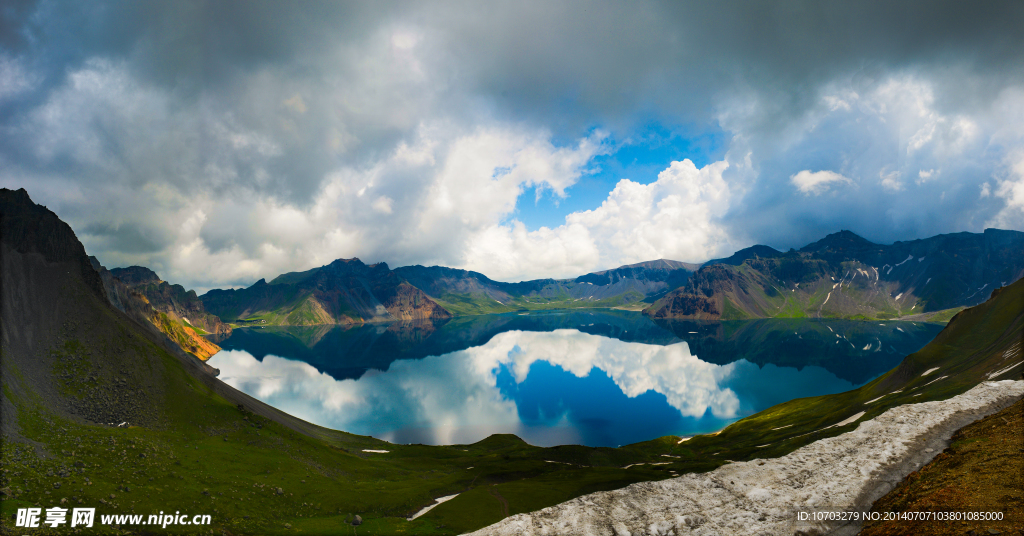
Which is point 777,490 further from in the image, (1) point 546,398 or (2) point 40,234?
(2) point 40,234

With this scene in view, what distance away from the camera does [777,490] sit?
114 feet

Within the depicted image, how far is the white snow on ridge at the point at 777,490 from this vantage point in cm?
3028

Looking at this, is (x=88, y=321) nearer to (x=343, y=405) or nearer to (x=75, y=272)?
(x=75, y=272)

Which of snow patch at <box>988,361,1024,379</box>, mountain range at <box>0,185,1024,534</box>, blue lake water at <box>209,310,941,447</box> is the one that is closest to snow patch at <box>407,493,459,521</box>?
mountain range at <box>0,185,1024,534</box>

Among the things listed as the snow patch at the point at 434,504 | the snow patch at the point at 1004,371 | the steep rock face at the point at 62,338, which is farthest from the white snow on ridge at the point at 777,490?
the steep rock face at the point at 62,338

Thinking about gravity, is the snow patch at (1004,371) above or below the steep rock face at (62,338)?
below

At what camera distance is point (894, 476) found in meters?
31.9

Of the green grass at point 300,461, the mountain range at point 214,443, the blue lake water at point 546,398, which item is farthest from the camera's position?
the blue lake water at point 546,398

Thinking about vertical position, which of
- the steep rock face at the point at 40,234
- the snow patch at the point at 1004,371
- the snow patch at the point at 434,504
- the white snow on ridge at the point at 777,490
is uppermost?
the steep rock face at the point at 40,234

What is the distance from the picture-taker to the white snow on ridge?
30.3 metres

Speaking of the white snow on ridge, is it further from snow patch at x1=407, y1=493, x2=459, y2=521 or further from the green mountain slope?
snow patch at x1=407, y1=493, x2=459, y2=521

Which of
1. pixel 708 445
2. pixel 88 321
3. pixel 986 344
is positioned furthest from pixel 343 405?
pixel 986 344

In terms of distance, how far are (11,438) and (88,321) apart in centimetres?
3948

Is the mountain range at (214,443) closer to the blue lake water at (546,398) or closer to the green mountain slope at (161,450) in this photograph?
the green mountain slope at (161,450)
